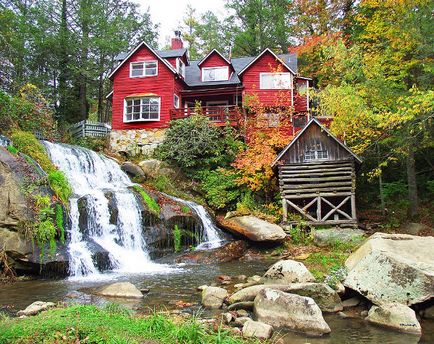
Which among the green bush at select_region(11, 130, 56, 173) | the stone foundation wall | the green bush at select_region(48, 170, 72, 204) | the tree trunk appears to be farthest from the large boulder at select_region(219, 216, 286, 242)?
the stone foundation wall

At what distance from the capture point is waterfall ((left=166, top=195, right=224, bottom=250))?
16750mm

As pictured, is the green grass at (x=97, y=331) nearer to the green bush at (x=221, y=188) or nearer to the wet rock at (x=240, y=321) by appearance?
the wet rock at (x=240, y=321)

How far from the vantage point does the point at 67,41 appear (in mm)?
31594

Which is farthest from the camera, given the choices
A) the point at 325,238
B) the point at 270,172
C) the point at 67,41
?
the point at 67,41

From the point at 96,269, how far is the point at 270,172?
10851 millimetres

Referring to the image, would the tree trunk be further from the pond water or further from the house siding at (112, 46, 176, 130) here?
the house siding at (112, 46, 176, 130)

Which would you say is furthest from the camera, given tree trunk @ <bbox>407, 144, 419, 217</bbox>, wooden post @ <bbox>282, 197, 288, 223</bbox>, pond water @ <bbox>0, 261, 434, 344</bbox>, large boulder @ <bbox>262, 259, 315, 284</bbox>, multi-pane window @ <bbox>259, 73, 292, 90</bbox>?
multi-pane window @ <bbox>259, 73, 292, 90</bbox>

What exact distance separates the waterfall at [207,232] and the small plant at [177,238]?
0.88 m

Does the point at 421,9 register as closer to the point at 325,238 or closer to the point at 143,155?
the point at 325,238

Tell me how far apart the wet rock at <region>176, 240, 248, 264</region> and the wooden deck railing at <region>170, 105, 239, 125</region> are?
34.8ft

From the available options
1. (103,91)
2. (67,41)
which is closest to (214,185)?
(67,41)

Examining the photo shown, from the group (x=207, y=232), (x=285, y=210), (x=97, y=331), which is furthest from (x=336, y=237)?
(x=97, y=331)

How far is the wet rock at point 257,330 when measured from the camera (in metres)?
6.22

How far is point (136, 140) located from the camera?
86.5 ft
